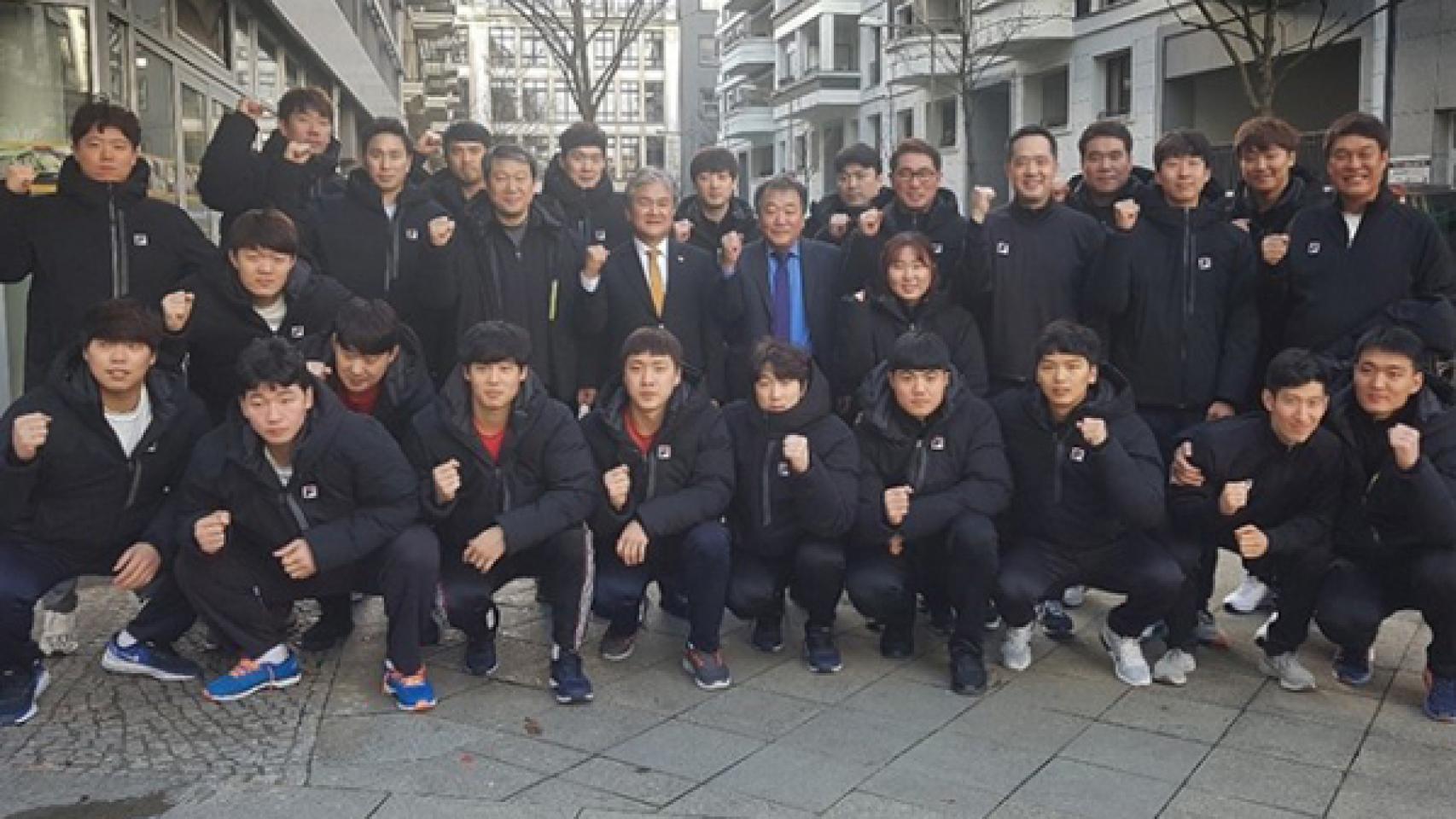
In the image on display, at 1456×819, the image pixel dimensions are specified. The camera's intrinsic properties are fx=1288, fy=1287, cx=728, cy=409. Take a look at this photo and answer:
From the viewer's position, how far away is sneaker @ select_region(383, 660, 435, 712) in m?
4.56

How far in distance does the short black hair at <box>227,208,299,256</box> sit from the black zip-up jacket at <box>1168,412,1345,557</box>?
3648mm

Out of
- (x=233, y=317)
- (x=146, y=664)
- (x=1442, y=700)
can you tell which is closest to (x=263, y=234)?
(x=233, y=317)

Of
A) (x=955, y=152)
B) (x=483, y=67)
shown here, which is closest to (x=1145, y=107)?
(x=955, y=152)

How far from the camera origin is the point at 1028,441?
5102 millimetres

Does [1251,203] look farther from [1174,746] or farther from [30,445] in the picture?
[30,445]

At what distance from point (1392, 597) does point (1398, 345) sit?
3.09 ft

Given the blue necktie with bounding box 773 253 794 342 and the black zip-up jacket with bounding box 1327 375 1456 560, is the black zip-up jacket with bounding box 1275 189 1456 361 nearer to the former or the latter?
the black zip-up jacket with bounding box 1327 375 1456 560

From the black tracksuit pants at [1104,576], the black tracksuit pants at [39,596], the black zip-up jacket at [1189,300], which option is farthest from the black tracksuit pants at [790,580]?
the black tracksuit pants at [39,596]

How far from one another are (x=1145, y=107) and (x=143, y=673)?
78.9 ft

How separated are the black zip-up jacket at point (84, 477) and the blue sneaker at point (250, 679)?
492 mm

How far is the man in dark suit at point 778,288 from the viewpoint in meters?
5.83

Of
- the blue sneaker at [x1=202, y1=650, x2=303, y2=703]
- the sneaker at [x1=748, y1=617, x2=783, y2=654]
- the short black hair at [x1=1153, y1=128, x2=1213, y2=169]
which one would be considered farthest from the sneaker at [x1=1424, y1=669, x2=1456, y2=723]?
the blue sneaker at [x1=202, y1=650, x2=303, y2=703]

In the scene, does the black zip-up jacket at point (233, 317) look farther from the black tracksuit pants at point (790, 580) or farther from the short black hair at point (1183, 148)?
the short black hair at point (1183, 148)

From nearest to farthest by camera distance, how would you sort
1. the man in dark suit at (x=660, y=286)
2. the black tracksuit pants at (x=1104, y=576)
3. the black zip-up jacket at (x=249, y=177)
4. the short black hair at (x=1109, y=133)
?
the black tracksuit pants at (x=1104, y=576)
the man in dark suit at (x=660, y=286)
the short black hair at (x=1109, y=133)
the black zip-up jacket at (x=249, y=177)
